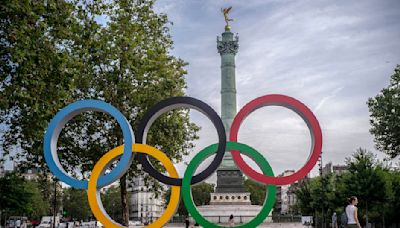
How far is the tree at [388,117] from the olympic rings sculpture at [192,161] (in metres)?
27.1

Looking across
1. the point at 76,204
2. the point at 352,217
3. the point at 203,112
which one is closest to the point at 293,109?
the point at 203,112

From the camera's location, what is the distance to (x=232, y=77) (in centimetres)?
5909

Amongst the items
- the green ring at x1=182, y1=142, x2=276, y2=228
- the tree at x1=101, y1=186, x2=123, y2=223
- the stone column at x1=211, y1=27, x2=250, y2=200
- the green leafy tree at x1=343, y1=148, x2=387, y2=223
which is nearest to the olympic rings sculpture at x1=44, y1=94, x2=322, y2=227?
the green ring at x1=182, y1=142, x2=276, y2=228

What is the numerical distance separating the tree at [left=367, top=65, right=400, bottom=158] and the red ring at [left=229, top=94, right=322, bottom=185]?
26807 millimetres

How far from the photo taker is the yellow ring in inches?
650

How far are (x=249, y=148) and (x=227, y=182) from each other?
39.3 metres

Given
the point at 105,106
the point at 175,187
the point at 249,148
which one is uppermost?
the point at 105,106

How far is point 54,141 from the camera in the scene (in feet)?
57.6

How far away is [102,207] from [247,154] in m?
5.39

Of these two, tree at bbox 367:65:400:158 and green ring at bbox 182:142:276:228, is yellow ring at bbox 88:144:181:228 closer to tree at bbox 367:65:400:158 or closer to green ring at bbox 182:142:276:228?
green ring at bbox 182:142:276:228

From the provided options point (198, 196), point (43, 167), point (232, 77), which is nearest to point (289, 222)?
point (232, 77)

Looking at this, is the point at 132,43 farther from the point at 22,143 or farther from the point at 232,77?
the point at 232,77

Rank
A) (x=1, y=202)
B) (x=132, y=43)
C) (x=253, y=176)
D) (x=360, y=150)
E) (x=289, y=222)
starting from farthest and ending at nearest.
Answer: (x=1, y=202) → (x=289, y=222) → (x=360, y=150) → (x=132, y=43) → (x=253, y=176)

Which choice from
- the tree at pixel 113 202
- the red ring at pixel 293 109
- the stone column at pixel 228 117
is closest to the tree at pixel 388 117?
the stone column at pixel 228 117
